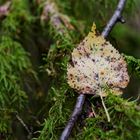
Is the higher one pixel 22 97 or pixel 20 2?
pixel 20 2

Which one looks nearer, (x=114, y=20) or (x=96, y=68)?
(x=96, y=68)

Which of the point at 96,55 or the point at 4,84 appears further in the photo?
the point at 4,84

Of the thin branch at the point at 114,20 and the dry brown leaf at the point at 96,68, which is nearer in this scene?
the dry brown leaf at the point at 96,68

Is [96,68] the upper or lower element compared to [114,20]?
lower

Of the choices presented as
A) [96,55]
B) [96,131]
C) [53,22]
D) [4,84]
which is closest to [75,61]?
[96,55]

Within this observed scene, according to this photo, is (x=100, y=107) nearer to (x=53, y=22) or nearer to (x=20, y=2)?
(x=53, y=22)

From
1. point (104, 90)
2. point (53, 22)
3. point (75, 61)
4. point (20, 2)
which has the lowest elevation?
point (104, 90)

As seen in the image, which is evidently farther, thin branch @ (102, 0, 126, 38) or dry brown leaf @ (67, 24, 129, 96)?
thin branch @ (102, 0, 126, 38)

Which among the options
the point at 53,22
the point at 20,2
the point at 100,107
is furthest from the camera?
the point at 20,2

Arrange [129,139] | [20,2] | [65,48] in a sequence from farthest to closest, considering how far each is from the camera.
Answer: [20,2] → [65,48] → [129,139]

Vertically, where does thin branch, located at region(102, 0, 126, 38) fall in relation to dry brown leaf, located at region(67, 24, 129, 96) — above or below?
above

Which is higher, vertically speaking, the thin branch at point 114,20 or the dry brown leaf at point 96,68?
the thin branch at point 114,20
